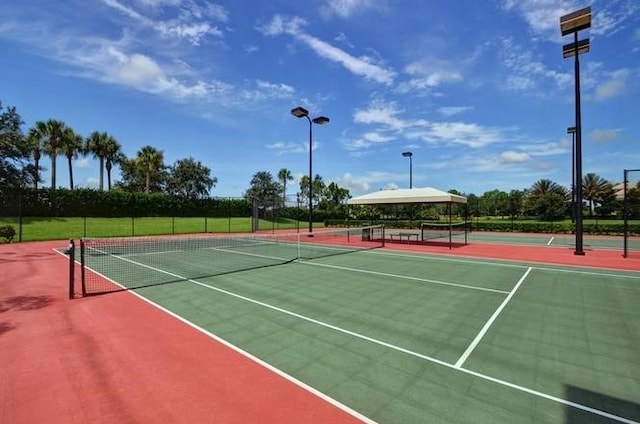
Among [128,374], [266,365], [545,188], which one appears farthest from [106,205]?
[545,188]

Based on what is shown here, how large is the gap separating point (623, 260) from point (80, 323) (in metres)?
19.6

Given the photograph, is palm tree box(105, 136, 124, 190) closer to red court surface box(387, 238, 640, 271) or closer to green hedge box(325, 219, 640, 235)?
green hedge box(325, 219, 640, 235)

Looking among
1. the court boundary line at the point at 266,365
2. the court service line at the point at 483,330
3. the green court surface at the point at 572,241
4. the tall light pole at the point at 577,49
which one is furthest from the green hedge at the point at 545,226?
the court boundary line at the point at 266,365

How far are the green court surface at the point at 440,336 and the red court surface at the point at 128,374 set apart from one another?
1.35 ft

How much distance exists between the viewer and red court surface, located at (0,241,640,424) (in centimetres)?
392

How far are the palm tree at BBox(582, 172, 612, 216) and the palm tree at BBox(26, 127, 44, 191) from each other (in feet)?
265

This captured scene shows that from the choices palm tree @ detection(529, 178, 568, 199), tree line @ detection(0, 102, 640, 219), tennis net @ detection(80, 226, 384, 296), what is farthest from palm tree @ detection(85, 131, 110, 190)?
palm tree @ detection(529, 178, 568, 199)

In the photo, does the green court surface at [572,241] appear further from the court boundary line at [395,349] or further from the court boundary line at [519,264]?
the court boundary line at [395,349]

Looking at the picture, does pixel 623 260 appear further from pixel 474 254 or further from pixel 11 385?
pixel 11 385

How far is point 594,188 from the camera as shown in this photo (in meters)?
60.7

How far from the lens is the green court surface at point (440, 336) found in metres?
4.14

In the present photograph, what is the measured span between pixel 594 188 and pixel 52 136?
271 ft

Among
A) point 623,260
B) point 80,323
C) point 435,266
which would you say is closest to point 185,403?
point 80,323

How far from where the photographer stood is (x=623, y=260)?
15.0 meters
